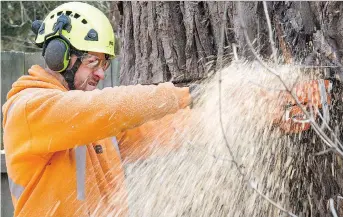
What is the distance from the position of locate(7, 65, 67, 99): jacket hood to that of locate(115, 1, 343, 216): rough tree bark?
733mm

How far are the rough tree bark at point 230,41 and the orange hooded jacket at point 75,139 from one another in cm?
43

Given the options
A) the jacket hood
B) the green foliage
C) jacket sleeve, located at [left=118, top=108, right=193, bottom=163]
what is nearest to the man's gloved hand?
jacket sleeve, located at [left=118, top=108, right=193, bottom=163]

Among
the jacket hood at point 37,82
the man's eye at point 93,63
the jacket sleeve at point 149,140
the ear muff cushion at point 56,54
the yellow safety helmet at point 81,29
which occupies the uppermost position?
the yellow safety helmet at point 81,29

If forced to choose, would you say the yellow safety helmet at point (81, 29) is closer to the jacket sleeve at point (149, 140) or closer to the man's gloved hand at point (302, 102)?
the jacket sleeve at point (149, 140)

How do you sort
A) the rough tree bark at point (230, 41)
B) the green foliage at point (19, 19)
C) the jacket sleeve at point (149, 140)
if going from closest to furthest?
the rough tree bark at point (230, 41) → the jacket sleeve at point (149, 140) → the green foliage at point (19, 19)

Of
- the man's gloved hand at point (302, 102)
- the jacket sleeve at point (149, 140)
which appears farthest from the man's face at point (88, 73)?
the man's gloved hand at point (302, 102)

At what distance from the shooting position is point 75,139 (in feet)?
10.4

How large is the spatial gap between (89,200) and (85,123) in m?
0.47

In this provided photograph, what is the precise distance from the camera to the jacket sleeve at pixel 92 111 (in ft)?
10.3

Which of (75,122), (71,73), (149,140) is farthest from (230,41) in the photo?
(75,122)

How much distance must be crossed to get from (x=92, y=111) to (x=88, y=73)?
48 cm

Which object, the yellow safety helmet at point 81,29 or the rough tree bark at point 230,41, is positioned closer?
the rough tree bark at point 230,41

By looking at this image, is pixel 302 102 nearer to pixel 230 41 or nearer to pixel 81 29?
pixel 230 41

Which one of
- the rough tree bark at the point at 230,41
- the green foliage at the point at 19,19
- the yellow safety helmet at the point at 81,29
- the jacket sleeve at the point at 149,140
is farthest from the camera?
the green foliage at the point at 19,19
